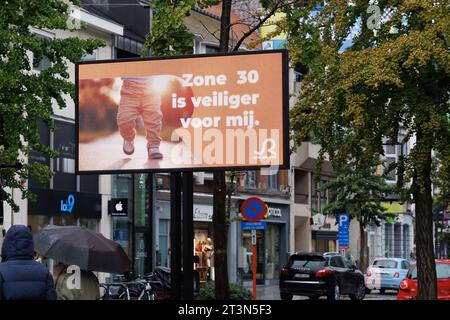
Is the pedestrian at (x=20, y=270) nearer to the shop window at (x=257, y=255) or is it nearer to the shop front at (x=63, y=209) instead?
the shop front at (x=63, y=209)

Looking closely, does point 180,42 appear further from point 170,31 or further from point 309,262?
point 309,262

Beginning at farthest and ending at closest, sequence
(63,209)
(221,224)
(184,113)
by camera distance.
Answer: (63,209) < (221,224) < (184,113)

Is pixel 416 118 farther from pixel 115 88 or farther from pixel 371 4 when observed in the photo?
pixel 115 88

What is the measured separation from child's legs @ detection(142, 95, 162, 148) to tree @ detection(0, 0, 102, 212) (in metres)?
5.22

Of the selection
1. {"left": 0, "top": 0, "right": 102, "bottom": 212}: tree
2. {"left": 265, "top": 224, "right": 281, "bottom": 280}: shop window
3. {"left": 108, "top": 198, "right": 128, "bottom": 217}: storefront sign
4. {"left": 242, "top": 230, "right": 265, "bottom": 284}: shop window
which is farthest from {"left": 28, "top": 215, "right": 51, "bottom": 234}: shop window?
{"left": 265, "top": 224, "right": 281, "bottom": 280}: shop window

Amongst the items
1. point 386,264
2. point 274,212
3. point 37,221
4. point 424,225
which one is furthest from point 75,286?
point 274,212

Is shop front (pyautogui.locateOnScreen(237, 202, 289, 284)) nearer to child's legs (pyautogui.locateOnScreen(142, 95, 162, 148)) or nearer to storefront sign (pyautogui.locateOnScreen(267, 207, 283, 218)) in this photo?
storefront sign (pyautogui.locateOnScreen(267, 207, 283, 218))

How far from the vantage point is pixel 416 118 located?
21828 mm

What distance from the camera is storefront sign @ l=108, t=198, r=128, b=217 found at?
→ 37.0m

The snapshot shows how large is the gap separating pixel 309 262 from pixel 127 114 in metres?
19.0

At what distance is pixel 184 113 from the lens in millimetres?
14891

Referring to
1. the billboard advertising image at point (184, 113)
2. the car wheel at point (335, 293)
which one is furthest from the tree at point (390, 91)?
the car wheel at point (335, 293)

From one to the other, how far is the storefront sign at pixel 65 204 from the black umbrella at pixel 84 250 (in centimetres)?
1474

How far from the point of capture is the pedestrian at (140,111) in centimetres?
1515
